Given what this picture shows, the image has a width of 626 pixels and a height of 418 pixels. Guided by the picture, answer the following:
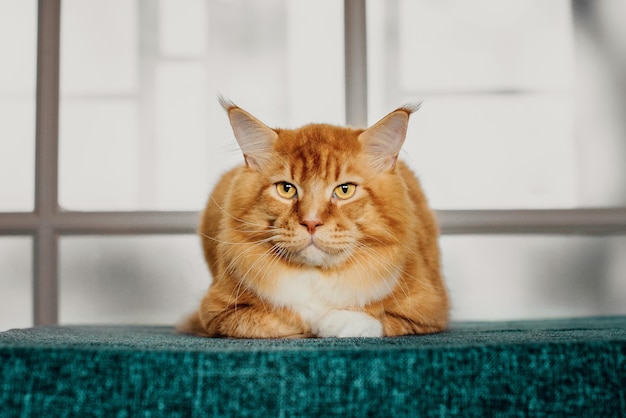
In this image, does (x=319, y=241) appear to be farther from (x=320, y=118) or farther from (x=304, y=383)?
(x=320, y=118)

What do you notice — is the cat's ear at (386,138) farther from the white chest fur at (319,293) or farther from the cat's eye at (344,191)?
the white chest fur at (319,293)

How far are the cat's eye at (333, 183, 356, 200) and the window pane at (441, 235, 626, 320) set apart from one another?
105 cm

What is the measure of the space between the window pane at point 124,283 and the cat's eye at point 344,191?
111 cm

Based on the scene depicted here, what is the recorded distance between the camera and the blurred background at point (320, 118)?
2330mm

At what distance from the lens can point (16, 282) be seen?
91.7 inches

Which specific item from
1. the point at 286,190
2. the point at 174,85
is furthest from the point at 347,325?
the point at 174,85

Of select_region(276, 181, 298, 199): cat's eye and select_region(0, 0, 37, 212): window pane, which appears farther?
select_region(0, 0, 37, 212): window pane

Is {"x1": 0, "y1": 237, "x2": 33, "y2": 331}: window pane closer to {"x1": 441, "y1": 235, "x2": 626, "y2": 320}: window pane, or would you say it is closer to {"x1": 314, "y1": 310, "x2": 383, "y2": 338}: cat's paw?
{"x1": 314, "y1": 310, "x2": 383, "y2": 338}: cat's paw

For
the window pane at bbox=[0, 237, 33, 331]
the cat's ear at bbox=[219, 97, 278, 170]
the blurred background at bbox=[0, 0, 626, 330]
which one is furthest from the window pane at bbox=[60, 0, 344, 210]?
the cat's ear at bbox=[219, 97, 278, 170]

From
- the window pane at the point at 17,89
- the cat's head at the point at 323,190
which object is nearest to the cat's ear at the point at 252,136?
the cat's head at the point at 323,190

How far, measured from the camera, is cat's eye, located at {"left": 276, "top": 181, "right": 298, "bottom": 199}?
1.38 m

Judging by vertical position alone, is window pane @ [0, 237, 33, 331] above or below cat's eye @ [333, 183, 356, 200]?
below

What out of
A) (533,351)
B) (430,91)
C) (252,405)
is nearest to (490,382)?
(533,351)

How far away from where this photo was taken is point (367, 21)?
235cm
